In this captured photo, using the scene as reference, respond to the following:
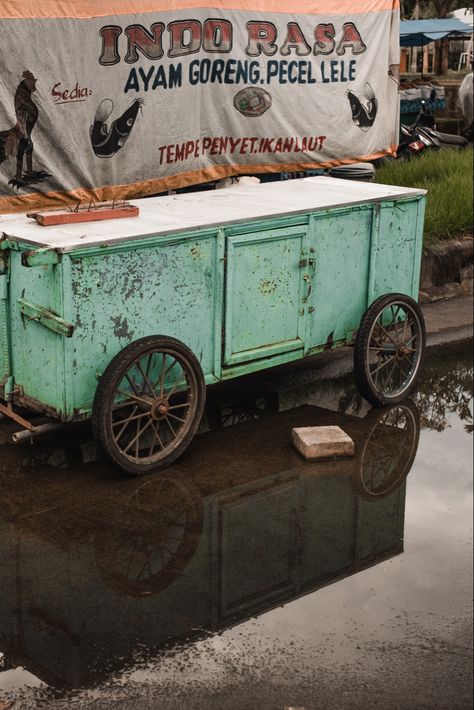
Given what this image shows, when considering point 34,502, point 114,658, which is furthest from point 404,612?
point 34,502

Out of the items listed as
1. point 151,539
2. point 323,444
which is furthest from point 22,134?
point 151,539

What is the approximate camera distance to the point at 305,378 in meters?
7.41

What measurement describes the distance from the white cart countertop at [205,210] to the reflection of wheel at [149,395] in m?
0.59

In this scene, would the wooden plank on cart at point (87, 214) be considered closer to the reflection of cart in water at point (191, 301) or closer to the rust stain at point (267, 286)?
the reflection of cart in water at point (191, 301)

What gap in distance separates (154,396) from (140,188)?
10.8ft

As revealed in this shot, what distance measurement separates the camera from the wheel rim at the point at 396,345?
6.88m

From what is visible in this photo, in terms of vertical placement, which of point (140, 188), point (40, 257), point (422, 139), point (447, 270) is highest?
point (40, 257)

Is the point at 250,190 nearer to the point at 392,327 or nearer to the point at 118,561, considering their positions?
the point at 392,327

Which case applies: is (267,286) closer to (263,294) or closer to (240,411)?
(263,294)

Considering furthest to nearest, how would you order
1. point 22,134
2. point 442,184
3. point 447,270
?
point 442,184
point 447,270
point 22,134

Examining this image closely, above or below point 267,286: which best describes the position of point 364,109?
above

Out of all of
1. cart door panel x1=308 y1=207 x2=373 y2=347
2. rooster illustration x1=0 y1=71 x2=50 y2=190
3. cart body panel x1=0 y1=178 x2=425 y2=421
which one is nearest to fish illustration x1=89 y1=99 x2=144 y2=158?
rooster illustration x1=0 y1=71 x2=50 y2=190

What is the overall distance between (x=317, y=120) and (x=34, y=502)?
559 centimetres

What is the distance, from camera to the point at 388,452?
245 inches
